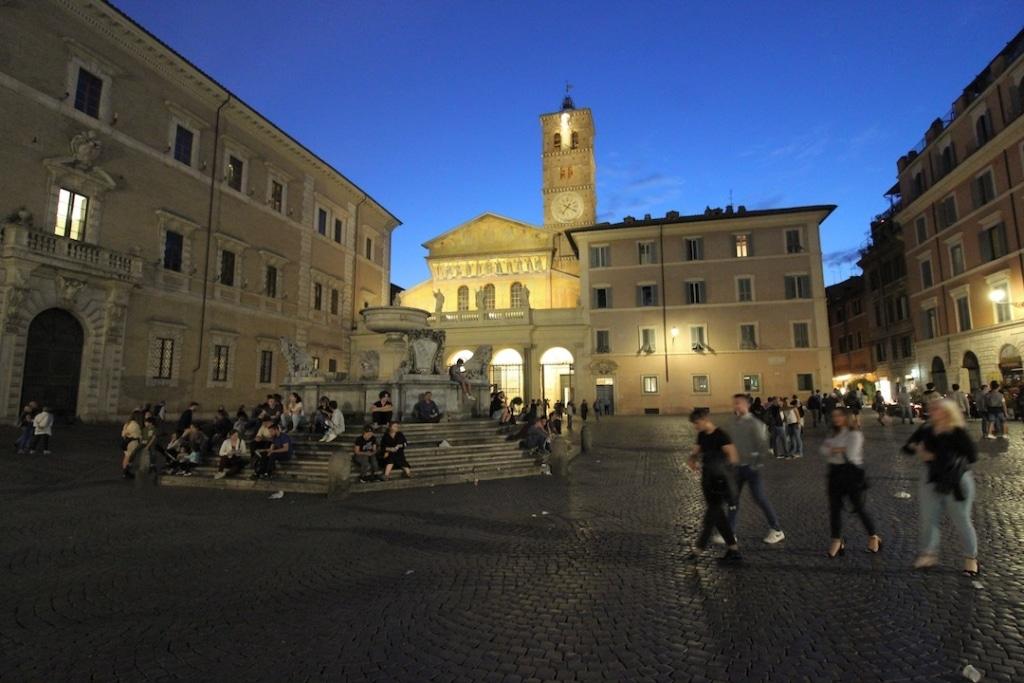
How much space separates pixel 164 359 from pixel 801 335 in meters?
35.4

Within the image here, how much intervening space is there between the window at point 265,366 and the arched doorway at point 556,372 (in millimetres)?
16603

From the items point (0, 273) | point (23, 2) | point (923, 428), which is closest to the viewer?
point (923, 428)

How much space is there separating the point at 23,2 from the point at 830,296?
61453 millimetres

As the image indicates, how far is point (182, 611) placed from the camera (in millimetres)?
4277

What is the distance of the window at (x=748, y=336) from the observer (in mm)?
35281

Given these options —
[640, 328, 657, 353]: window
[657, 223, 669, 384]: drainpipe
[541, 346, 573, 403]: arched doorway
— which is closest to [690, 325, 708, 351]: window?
[657, 223, 669, 384]: drainpipe

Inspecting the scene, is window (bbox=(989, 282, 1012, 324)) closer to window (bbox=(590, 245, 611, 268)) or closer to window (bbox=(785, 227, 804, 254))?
window (bbox=(785, 227, 804, 254))

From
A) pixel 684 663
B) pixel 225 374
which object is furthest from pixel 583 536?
pixel 225 374

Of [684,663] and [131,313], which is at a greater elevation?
[131,313]

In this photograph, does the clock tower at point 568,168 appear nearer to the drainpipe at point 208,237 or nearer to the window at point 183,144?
the drainpipe at point 208,237

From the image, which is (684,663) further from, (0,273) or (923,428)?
(0,273)

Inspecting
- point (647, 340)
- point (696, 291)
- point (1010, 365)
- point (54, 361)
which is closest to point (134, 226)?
point (54, 361)

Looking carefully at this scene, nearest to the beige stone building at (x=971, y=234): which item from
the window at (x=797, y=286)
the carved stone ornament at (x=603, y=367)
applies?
the window at (x=797, y=286)

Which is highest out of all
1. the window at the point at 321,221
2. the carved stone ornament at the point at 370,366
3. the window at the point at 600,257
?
the window at the point at 321,221
